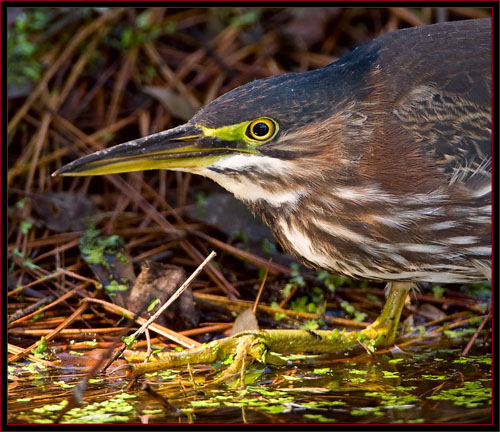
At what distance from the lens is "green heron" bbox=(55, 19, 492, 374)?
Result: 3855 mm

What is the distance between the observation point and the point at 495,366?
12.8 feet

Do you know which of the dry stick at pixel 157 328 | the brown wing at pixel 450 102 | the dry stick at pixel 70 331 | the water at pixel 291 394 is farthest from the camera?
the dry stick at pixel 70 331

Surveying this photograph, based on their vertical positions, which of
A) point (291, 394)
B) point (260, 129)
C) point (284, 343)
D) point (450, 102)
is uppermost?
point (450, 102)

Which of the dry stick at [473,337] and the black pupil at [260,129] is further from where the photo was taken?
the dry stick at [473,337]

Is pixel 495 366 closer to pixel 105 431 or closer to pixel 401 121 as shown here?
pixel 401 121

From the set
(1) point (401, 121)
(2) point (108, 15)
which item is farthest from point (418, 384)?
(2) point (108, 15)

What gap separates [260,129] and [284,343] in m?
1.22

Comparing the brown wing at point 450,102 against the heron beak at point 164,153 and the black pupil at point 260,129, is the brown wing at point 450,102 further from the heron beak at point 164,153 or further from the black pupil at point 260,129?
the heron beak at point 164,153

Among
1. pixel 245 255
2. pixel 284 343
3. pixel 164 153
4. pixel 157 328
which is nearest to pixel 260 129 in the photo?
pixel 164 153

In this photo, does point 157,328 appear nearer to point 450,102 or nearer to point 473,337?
point 473,337

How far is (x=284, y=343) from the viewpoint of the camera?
4.33 metres

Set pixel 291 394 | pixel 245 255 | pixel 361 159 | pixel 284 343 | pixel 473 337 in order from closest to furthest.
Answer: pixel 291 394 < pixel 361 159 < pixel 284 343 < pixel 473 337 < pixel 245 255

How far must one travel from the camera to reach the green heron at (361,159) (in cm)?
386

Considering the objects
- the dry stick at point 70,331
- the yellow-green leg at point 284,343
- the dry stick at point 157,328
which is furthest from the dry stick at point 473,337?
the dry stick at point 70,331
